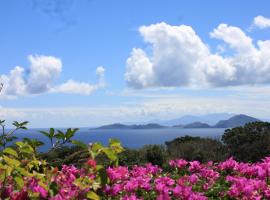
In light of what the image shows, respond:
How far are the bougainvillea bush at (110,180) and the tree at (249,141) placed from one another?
69.0 feet

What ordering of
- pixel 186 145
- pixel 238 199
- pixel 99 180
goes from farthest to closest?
pixel 186 145, pixel 238 199, pixel 99 180

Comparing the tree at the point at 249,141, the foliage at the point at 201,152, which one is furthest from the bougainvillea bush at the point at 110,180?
the tree at the point at 249,141

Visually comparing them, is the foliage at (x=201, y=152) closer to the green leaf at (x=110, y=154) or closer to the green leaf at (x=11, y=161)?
the green leaf at (x=11, y=161)

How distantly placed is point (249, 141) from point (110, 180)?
26269mm

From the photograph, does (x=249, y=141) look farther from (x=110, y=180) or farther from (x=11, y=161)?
(x=11, y=161)

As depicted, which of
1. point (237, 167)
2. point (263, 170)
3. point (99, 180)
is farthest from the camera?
point (237, 167)

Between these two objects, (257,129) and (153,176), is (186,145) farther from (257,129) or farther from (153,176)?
(153,176)

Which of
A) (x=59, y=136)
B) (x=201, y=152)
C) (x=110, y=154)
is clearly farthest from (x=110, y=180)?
(x=201, y=152)

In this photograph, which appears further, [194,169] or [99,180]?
[194,169]

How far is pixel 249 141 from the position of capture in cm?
3025

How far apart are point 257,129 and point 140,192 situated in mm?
26891

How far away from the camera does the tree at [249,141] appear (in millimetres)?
28156

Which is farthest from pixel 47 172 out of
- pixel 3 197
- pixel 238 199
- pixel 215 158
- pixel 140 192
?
pixel 215 158

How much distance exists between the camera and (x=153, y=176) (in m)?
6.79
